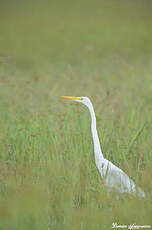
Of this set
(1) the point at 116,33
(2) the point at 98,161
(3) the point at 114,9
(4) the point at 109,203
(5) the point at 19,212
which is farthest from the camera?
(3) the point at 114,9

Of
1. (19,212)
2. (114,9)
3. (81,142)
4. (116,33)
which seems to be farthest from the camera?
(114,9)

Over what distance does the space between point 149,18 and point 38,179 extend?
42.4 ft

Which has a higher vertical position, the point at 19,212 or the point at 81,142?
the point at 19,212

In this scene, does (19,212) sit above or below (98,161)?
above

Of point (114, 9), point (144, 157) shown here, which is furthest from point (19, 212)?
point (114, 9)

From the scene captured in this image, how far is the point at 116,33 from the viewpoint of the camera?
12.9 m

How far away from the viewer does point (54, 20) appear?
14.3m

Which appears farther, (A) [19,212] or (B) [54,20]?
(B) [54,20]

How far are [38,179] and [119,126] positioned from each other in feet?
4.14

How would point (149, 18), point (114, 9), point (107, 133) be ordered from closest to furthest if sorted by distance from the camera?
point (107, 133) → point (149, 18) → point (114, 9)

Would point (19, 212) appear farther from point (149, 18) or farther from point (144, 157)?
point (149, 18)

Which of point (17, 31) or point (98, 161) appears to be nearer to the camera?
point (98, 161)

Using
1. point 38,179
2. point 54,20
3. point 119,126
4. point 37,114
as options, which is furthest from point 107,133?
point 54,20

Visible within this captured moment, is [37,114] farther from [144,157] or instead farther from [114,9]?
[114,9]
